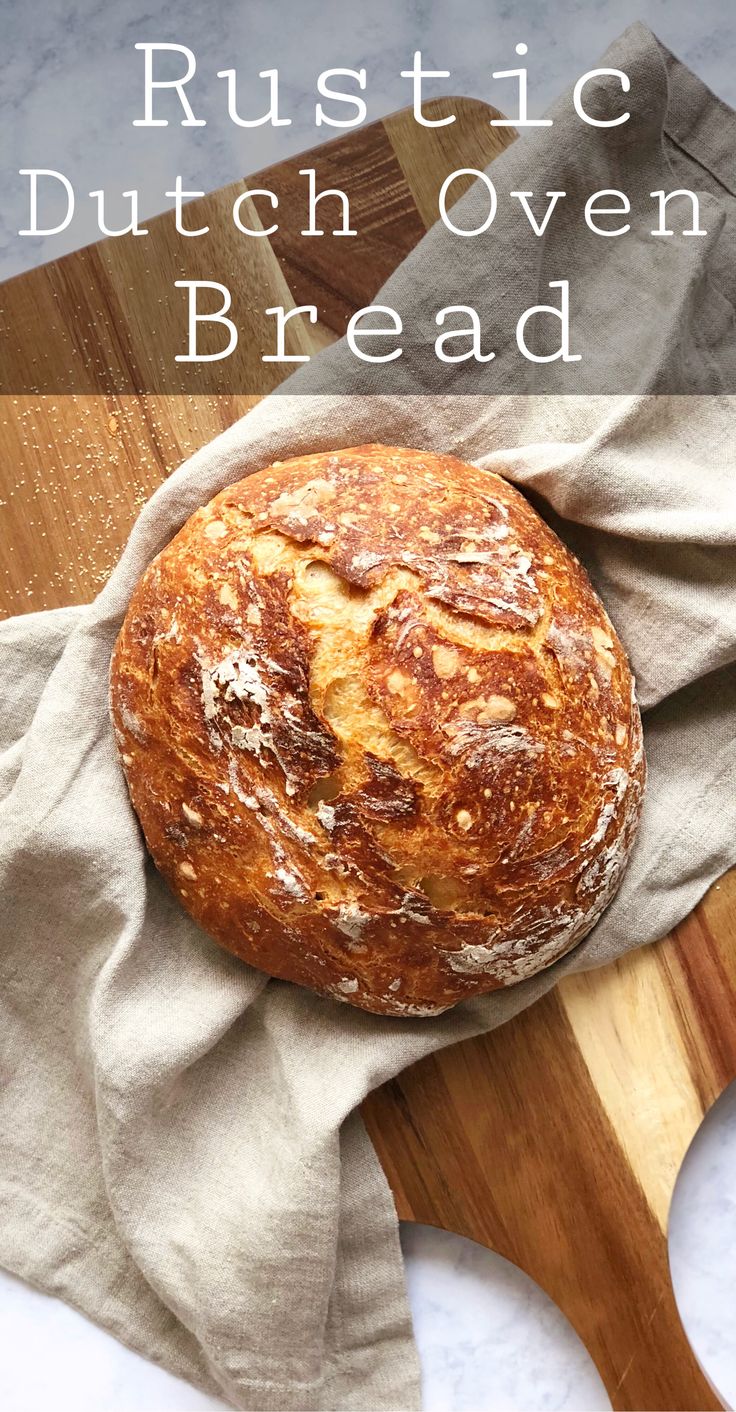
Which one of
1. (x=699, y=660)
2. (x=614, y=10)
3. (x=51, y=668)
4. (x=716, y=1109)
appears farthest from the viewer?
(x=614, y=10)

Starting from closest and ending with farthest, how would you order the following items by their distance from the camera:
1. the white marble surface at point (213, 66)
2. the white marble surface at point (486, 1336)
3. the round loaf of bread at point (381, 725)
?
1. the round loaf of bread at point (381, 725)
2. the white marble surface at point (486, 1336)
3. the white marble surface at point (213, 66)

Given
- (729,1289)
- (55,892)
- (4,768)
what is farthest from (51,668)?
(729,1289)

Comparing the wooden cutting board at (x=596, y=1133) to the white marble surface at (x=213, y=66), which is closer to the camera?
the wooden cutting board at (x=596, y=1133)

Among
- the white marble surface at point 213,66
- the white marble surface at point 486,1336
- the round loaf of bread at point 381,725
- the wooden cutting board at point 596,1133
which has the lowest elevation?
the white marble surface at point 486,1336

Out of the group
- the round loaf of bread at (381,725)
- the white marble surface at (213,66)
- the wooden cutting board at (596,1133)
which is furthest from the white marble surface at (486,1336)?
the white marble surface at (213,66)

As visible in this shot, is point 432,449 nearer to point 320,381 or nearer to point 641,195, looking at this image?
point 320,381

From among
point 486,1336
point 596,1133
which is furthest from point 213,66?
point 486,1336

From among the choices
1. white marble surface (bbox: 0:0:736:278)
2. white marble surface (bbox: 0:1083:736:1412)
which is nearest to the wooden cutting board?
white marble surface (bbox: 0:1083:736:1412)

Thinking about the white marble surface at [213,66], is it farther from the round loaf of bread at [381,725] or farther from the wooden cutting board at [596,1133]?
the wooden cutting board at [596,1133]

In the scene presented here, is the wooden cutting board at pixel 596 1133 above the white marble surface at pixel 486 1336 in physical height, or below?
above
